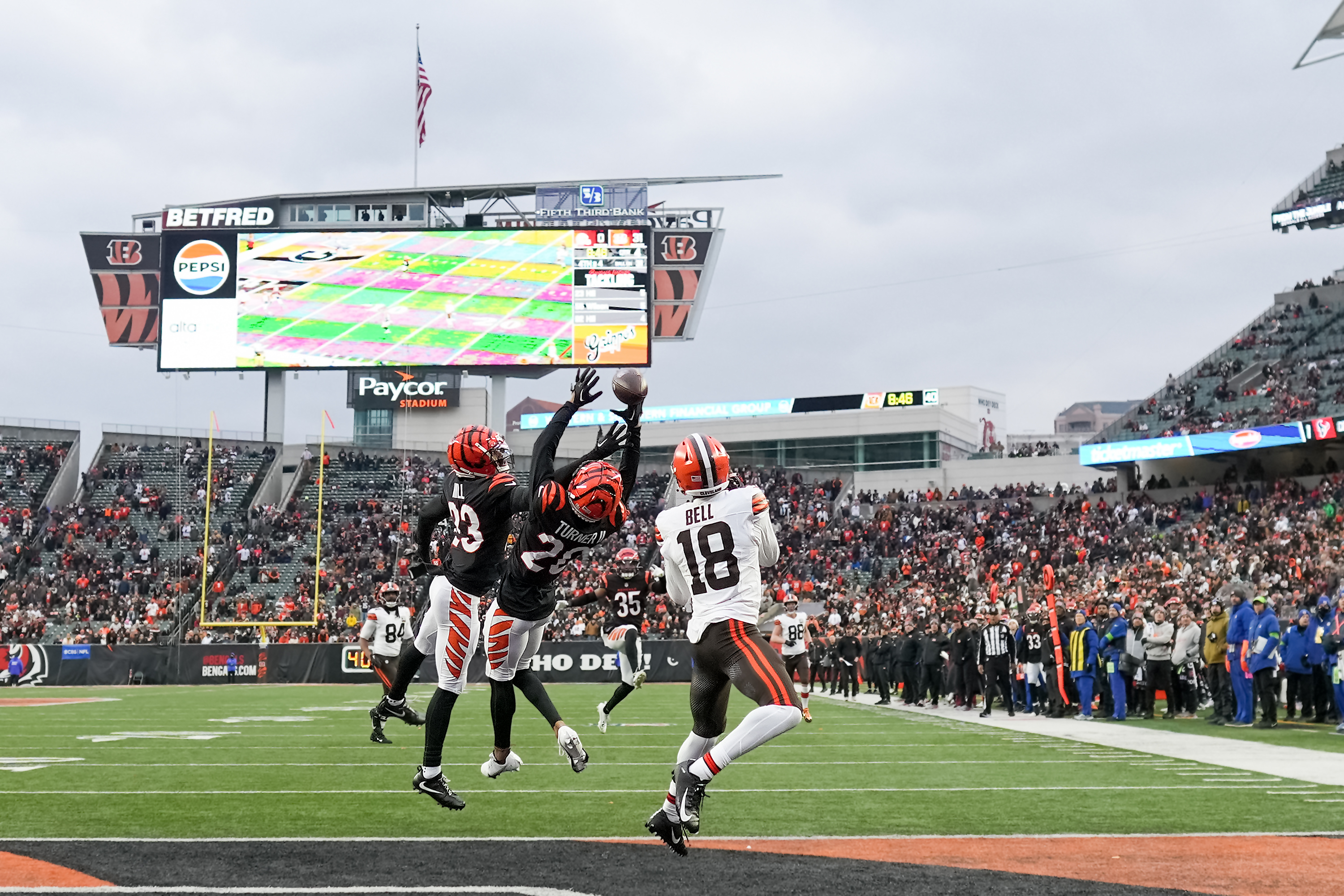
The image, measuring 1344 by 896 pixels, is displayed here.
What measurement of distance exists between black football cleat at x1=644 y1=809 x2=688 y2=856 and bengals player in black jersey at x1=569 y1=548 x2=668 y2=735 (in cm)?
569

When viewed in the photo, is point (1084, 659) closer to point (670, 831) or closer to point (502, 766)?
point (502, 766)

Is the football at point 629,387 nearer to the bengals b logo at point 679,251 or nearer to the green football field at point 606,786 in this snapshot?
the green football field at point 606,786

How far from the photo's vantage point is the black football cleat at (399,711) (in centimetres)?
1117

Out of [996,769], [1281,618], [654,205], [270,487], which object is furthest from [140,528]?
[996,769]

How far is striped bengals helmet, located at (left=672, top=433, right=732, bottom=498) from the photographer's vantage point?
7.21m

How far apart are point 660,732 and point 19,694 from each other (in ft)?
65.8

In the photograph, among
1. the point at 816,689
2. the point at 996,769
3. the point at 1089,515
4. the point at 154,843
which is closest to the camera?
the point at 154,843

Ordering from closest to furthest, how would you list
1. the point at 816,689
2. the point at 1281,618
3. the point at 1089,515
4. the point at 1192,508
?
the point at 1281,618, the point at 816,689, the point at 1192,508, the point at 1089,515

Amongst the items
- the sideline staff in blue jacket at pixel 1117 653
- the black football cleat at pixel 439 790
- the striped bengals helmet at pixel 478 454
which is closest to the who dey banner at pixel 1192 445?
the sideline staff in blue jacket at pixel 1117 653

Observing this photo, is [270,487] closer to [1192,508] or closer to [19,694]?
[19,694]

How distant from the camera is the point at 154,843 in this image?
7.27m

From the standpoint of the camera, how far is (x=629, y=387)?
8305 millimetres

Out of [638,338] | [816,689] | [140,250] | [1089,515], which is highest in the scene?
[140,250]

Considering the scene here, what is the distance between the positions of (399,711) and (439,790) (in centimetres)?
323
